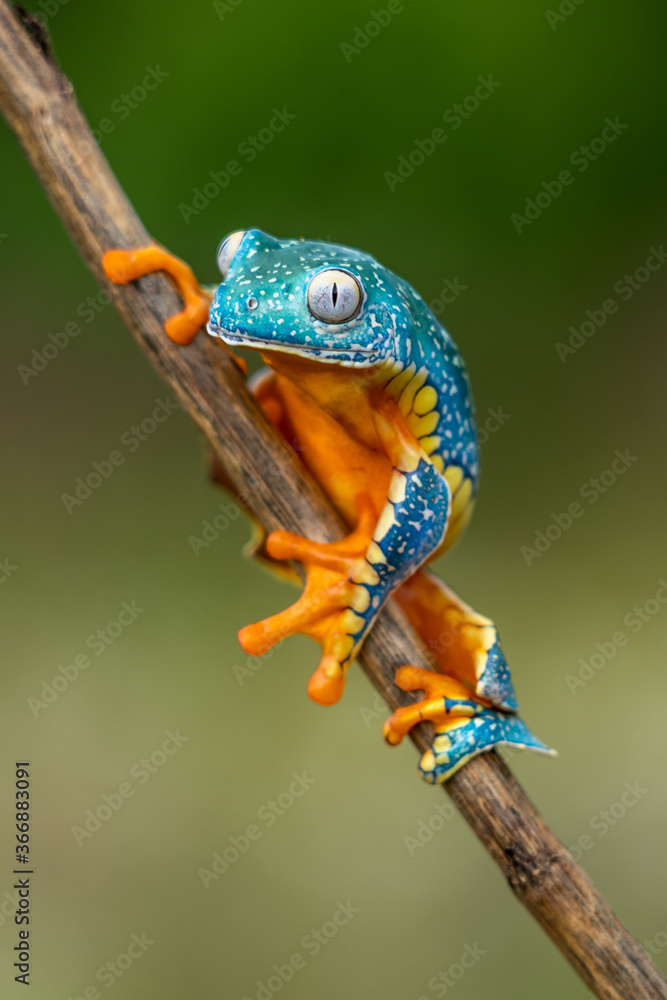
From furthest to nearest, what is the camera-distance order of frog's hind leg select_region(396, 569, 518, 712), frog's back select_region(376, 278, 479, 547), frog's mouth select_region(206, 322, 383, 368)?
frog's hind leg select_region(396, 569, 518, 712) < frog's back select_region(376, 278, 479, 547) < frog's mouth select_region(206, 322, 383, 368)

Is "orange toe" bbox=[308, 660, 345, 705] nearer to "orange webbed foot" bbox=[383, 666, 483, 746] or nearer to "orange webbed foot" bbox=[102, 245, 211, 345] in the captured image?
"orange webbed foot" bbox=[383, 666, 483, 746]

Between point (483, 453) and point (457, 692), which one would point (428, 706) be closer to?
point (457, 692)

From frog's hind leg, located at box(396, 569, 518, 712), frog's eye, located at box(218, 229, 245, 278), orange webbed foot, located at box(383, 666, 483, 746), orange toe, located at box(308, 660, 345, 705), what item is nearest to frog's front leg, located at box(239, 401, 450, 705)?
orange toe, located at box(308, 660, 345, 705)

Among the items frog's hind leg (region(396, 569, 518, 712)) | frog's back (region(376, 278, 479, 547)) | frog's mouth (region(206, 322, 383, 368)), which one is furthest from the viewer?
frog's hind leg (region(396, 569, 518, 712))

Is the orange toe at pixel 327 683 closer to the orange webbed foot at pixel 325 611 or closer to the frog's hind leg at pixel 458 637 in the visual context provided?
the orange webbed foot at pixel 325 611

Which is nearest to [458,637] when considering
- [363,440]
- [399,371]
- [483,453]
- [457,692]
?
[457,692]

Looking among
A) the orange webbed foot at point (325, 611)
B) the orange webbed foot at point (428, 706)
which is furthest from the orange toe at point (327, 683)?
the orange webbed foot at point (428, 706)
